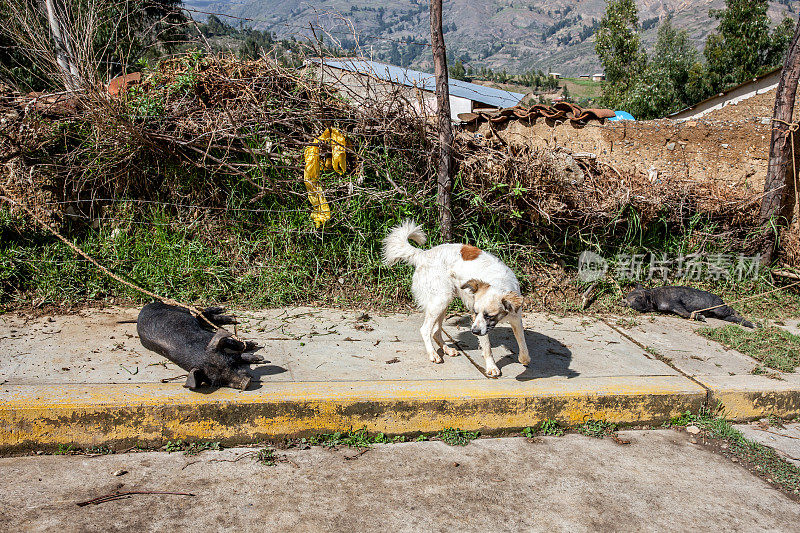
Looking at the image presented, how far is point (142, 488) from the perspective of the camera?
2.48 m

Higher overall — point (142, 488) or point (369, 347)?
point (369, 347)

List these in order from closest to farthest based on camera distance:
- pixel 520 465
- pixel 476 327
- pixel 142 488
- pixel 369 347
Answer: pixel 142 488 → pixel 520 465 → pixel 476 327 → pixel 369 347

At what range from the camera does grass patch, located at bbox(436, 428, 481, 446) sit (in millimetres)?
3082

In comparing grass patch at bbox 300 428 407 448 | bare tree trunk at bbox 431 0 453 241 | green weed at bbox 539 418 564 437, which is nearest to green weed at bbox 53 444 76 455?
grass patch at bbox 300 428 407 448

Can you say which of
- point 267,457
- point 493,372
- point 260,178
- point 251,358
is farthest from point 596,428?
point 260,178

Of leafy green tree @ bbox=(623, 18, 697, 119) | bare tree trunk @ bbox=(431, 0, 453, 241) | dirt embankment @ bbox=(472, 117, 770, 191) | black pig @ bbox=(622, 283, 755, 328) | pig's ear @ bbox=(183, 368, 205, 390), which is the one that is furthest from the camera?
leafy green tree @ bbox=(623, 18, 697, 119)

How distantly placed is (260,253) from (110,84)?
2537 mm

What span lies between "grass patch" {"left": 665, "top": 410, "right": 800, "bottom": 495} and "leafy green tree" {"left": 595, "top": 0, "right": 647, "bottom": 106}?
28.4 m

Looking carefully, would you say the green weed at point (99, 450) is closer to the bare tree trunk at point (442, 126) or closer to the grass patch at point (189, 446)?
the grass patch at point (189, 446)

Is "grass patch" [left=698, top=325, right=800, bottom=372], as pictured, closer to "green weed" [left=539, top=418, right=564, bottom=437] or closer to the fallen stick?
"green weed" [left=539, top=418, right=564, bottom=437]

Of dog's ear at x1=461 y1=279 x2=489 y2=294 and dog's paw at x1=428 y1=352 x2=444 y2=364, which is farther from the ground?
dog's ear at x1=461 y1=279 x2=489 y2=294

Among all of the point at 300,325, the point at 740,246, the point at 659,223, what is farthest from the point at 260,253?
the point at 740,246

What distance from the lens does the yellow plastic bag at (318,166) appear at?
5.01m

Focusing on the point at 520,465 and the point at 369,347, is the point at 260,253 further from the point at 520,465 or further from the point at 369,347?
the point at 520,465
